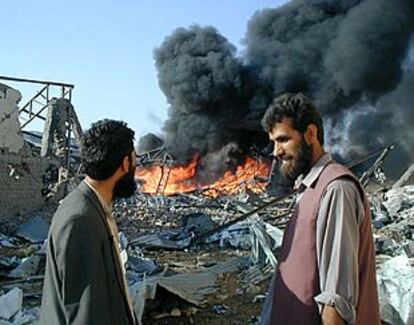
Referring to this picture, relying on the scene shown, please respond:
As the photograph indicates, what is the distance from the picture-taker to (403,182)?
21906 millimetres

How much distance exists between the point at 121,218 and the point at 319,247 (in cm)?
1353

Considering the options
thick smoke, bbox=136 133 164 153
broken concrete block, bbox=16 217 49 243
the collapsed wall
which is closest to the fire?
thick smoke, bbox=136 133 164 153

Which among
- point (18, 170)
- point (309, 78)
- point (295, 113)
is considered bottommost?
point (295, 113)

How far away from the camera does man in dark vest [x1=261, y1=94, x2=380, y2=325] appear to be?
2.00 metres

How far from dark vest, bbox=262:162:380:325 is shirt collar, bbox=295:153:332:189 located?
0.8 inches

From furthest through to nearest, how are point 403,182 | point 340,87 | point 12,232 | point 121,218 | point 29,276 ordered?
point 340,87, point 403,182, point 121,218, point 12,232, point 29,276

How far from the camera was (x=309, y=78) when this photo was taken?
30453 mm

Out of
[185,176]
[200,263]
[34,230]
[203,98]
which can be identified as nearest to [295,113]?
[200,263]

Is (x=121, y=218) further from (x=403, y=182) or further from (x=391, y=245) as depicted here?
(x=403, y=182)

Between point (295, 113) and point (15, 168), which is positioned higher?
point (15, 168)

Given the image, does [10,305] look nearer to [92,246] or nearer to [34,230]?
[92,246]

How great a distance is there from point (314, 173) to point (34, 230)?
38.4 feet

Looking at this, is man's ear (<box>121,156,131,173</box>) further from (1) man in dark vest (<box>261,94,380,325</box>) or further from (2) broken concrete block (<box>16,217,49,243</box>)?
(2) broken concrete block (<box>16,217,49,243</box>)

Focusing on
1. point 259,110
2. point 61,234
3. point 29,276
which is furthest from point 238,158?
point 61,234
